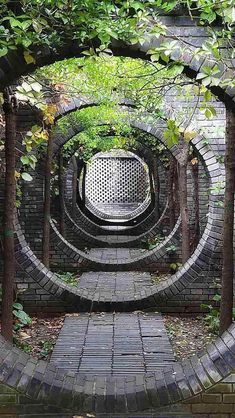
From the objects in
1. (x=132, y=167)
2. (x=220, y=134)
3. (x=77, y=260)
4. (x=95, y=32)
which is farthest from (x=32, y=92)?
(x=132, y=167)

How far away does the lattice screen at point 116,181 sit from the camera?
29656 millimetres

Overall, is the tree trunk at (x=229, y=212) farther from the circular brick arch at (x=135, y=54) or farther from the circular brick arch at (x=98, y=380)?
the circular brick arch at (x=98, y=380)

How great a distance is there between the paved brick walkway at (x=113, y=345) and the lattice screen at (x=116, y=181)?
21.4m

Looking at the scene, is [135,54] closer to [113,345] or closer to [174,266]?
[113,345]

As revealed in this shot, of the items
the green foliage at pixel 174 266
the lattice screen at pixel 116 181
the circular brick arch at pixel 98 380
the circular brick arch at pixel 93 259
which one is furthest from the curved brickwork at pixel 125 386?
the lattice screen at pixel 116 181

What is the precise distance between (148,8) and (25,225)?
23.6 feet

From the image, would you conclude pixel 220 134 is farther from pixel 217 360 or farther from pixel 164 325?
pixel 217 360

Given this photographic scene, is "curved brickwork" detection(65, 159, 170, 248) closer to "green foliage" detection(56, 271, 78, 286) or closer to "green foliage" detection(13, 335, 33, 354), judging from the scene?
"green foliage" detection(56, 271, 78, 286)

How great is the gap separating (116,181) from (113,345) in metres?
23.4

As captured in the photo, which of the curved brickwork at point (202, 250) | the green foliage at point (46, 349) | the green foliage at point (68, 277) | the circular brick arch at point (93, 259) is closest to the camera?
the green foliage at point (46, 349)

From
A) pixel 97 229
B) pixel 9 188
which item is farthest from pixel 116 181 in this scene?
pixel 9 188

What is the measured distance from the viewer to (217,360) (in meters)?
4.16

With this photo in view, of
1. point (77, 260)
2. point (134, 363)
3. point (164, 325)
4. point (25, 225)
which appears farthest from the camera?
point (77, 260)

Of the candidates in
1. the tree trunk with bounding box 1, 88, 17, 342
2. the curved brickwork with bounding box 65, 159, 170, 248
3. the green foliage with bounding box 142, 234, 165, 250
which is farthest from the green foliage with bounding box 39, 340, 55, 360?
the green foliage with bounding box 142, 234, 165, 250
